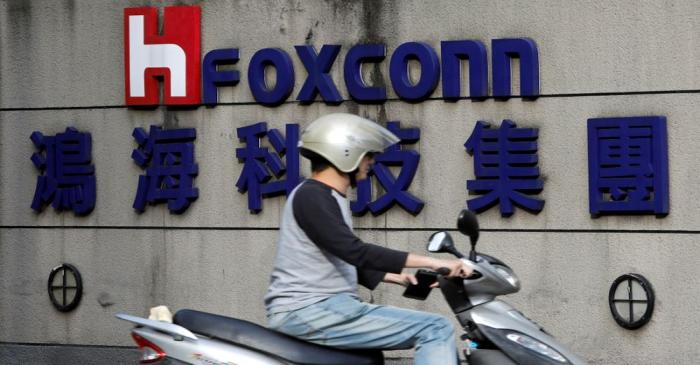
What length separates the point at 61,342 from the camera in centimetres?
1023

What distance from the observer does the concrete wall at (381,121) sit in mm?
8461

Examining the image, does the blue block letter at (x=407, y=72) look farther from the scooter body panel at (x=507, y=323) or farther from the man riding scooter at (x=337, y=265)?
the scooter body panel at (x=507, y=323)

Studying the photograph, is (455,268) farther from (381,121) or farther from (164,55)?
(164,55)

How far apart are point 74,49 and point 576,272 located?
4.14 m

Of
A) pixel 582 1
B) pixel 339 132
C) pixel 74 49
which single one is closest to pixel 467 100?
pixel 582 1

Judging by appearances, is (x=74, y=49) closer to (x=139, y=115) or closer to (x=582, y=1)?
(x=139, y=115)

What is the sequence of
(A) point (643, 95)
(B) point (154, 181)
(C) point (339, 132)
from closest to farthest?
(C) point (339, 132) → (A) point (643, 95) → (B) point (154, 181)

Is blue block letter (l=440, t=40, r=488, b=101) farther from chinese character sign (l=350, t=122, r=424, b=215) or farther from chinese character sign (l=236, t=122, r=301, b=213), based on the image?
chinese character sign (l=236, t=122, r=301, b=213)

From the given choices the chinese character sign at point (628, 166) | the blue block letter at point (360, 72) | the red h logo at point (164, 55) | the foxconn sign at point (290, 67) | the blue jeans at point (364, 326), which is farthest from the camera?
the red h logo at point (164, 55)

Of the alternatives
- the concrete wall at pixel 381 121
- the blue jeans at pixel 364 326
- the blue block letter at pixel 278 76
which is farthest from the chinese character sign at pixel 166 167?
the blue jeans at pixel 364 326

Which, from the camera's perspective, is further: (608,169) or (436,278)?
(608,169)

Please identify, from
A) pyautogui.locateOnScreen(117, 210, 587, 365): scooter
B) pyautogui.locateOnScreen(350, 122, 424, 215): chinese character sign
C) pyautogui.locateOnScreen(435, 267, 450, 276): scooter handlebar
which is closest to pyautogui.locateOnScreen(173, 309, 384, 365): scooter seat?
pyautogui.locateOnScreen(117, 210, 587, 365): scooter

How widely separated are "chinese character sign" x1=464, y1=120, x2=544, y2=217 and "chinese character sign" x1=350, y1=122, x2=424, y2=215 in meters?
0.39

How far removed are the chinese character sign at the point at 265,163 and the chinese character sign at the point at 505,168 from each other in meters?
1.27
